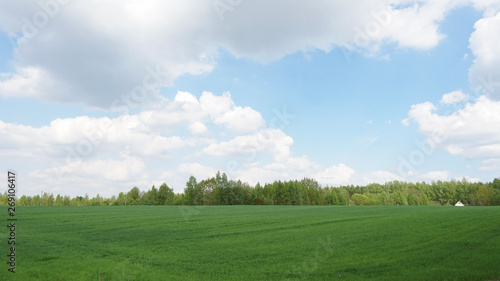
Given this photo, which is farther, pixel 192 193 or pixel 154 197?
pixel 154 197

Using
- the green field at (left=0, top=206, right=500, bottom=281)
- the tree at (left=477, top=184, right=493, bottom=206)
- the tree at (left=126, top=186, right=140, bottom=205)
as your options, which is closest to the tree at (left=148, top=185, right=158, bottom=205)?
the tree at (left=126, top=186, right=140, bottom=205)

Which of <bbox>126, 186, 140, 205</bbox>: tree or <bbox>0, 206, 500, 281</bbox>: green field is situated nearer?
<bbox>0, 206, 500, 281</bbox>: green field

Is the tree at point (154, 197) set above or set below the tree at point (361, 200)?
above

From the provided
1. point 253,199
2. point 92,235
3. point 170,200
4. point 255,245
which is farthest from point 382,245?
point 170,200

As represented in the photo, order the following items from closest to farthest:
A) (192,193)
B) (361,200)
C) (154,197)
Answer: (192,193) < (154,197) < (361,200)

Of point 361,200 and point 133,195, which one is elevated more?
point 133,195

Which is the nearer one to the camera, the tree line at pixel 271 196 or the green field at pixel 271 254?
the green field at pixel 271 254

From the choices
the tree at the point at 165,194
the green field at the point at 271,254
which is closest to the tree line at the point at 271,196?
the tree at the point at 165,194

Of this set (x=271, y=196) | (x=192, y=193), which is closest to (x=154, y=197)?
(x=192, y=193)

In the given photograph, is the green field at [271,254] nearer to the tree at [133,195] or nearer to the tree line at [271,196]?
the tree line at [271,196]

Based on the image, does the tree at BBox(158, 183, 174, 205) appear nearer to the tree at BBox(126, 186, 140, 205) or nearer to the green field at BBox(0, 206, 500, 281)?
the tree at BBox(126, 186, 140, 205)

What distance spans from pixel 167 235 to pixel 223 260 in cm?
1195

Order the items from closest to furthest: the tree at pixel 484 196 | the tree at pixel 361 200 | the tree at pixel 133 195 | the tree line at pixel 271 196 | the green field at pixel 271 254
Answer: the green field at pixel 271 254 → the tree line at pixel 271 196 → the tree at pixel 133 195 → the tree at pixel 484 196 → the tree at pixel 361 200

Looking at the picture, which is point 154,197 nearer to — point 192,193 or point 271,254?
point 192,193
